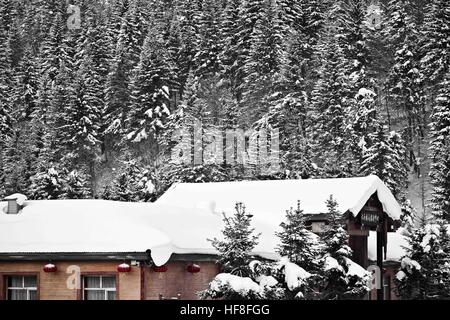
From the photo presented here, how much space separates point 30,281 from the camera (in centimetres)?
2408

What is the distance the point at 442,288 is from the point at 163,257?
11.5 m

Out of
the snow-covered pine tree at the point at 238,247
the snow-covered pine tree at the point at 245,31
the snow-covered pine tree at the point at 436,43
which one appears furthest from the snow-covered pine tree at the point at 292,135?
the snow-covered pine tree at the point at 238,247

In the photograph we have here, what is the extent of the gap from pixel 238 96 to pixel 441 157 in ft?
101

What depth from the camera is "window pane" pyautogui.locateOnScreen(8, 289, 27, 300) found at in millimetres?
24000

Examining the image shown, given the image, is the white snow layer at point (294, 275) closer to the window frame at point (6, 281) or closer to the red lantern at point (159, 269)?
the red lantern at point (159, 269)

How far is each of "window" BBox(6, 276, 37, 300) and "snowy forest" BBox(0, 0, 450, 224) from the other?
3804 centimetres

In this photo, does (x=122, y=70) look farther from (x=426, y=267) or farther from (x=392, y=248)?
(x=426, y=267)

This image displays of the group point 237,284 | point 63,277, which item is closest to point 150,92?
point 63,277

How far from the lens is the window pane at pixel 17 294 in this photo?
945 inches

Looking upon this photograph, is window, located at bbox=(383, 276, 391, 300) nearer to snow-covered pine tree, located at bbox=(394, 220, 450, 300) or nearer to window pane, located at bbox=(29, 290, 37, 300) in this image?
snow-covered pine tree, located at bbox=(394, 220, 450, 300)

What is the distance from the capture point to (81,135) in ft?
281
